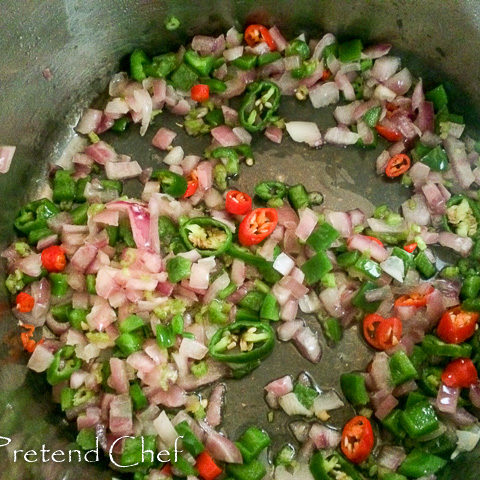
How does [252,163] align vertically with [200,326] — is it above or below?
above

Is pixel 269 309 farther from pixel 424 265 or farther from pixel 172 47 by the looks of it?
pixel 172 47

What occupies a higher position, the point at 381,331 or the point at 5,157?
the point at 5,157

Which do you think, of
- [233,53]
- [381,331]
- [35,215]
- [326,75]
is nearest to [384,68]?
[326,75]

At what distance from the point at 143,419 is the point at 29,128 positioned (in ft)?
4.84

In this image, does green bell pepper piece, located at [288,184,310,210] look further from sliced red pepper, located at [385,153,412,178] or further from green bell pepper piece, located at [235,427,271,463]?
green bell pepper piece, located at [235,427,271,463]

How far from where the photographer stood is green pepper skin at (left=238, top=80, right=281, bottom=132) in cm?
314

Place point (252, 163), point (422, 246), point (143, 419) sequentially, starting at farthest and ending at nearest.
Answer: point (252, 163), point (422, 246), point (143, 419)

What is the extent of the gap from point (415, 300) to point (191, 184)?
1153 mm

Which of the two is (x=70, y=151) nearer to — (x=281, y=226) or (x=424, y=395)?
(x=281, y=226)

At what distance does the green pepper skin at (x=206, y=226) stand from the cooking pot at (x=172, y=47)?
0.32m

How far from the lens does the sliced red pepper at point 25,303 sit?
286 centimetres

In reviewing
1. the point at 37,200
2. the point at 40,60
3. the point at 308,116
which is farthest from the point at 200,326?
the point at 40,60

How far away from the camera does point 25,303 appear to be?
9.36ft

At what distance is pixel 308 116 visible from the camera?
3.27m
